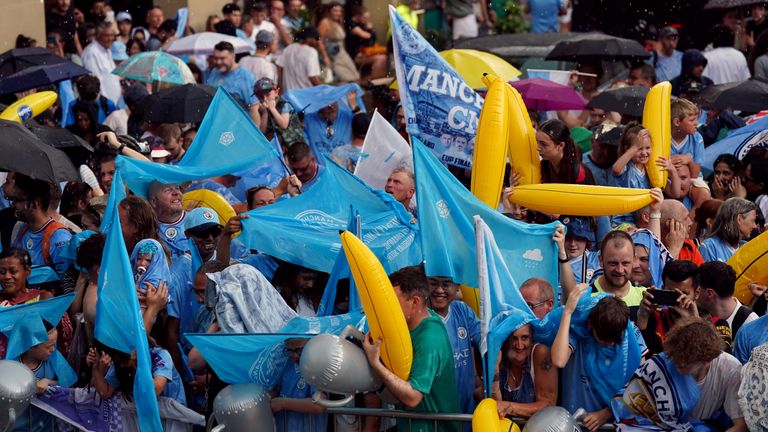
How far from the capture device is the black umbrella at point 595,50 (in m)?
14.1

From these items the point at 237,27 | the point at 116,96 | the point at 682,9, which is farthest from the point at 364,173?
the point at 682,9

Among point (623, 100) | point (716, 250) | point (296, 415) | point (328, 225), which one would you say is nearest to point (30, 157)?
point (328, 225)

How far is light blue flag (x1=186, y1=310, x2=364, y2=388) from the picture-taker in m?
7.98

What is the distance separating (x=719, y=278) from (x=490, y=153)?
154cm

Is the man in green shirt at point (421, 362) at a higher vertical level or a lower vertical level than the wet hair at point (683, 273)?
lower

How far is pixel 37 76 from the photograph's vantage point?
13359mm

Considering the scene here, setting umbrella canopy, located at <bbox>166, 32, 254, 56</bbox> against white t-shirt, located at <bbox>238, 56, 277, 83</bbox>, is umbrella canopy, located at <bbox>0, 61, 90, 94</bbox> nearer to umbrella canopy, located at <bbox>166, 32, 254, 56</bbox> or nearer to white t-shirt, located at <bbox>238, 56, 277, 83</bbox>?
white t-shirt, located at <bbox>238, 56, 277, 83</bbox>

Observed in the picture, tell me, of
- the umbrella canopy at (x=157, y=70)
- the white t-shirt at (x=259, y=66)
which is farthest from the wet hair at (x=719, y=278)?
the white t-shirt at (x=259, y=66)

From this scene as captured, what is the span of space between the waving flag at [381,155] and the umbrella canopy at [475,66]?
2540 millimetres

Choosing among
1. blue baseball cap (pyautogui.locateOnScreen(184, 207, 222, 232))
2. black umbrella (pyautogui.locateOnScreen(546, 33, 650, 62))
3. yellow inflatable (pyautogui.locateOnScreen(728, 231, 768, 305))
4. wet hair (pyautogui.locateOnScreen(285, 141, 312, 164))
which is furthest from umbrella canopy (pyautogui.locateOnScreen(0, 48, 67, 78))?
yellow inflatable (pyautogui.locateOnScreen(728, 231, 768, 305))

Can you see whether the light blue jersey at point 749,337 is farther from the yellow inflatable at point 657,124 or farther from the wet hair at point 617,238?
the yellow inflatable at point 657,124

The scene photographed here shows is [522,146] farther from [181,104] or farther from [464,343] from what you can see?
[181,104]

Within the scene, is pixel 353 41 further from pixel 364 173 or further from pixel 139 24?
pixel 364 173

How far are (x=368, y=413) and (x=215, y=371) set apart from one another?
36.7 inches
